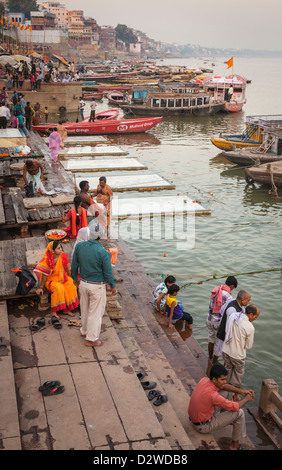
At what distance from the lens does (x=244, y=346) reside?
5707 mm

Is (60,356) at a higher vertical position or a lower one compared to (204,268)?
higher

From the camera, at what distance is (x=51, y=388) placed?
16.1 feet

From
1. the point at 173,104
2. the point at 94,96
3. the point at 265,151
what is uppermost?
the point at 94,96

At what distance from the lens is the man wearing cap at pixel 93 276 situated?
543cm

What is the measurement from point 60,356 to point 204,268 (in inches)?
238

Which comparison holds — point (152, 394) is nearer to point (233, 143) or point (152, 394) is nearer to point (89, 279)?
point (89, 279)

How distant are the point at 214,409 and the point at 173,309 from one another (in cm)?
272

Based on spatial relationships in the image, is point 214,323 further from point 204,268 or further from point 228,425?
point 204,268

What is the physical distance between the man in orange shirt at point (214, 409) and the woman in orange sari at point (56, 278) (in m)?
2.40

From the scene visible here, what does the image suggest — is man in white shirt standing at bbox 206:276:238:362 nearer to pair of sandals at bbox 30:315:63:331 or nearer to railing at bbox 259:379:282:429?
railing at bbox 259:379:282:429

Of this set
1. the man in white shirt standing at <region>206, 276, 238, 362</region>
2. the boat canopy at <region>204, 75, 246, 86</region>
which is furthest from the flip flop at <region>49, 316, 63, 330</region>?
the boat canopy at <region>204, 75, 246, 86</region>

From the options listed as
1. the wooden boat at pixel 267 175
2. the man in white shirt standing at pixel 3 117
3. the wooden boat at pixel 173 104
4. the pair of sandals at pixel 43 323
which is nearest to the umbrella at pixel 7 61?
the man in white shirt standing at pixel 3 117

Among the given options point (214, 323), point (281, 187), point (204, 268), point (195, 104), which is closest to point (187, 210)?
point (204, 268)

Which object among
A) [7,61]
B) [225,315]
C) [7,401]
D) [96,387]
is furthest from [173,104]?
[7,401]
